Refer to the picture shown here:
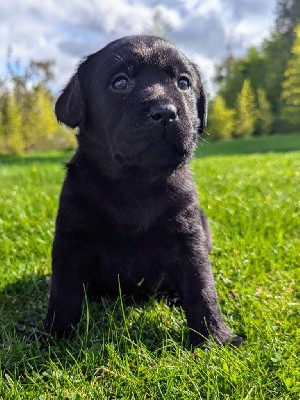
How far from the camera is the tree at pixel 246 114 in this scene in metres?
45.8

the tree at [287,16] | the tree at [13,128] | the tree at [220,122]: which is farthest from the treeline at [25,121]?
the tree at [287,16]

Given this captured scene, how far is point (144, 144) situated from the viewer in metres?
2.38

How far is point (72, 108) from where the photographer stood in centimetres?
275

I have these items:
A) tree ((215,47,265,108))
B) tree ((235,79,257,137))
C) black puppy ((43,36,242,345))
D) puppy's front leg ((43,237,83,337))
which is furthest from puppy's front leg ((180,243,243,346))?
tree ((215,47,265,108))

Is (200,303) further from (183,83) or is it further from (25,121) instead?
(25,121)

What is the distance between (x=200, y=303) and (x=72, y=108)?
1.26m

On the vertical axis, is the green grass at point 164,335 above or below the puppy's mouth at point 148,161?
below

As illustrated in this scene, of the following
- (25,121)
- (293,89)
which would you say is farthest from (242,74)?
(25,121)

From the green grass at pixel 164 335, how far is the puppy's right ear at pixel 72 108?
102cm

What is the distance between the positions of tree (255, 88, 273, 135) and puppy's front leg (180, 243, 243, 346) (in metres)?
44.4

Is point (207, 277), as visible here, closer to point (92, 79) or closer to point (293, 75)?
point (92, 79)

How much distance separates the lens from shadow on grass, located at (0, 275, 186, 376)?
2359 mm

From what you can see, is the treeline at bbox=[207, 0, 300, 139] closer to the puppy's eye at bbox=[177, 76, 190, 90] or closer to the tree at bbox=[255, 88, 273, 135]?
the tree at bbox=[255, 88, 273, 135]

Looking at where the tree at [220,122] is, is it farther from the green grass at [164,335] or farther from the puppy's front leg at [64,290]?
the puppy's front leg at [64,290]
